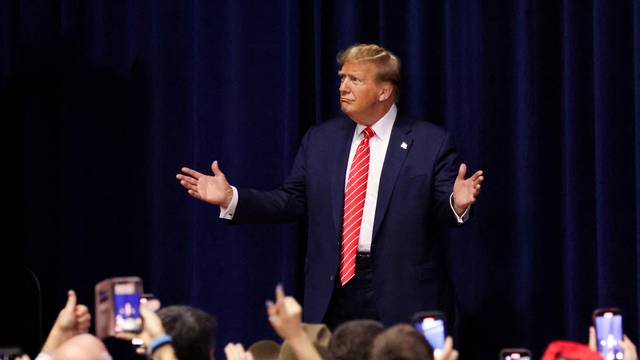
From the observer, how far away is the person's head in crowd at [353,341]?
2869mm

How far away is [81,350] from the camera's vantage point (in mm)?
2877

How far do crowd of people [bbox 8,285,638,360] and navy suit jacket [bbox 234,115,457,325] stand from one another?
5.03ft

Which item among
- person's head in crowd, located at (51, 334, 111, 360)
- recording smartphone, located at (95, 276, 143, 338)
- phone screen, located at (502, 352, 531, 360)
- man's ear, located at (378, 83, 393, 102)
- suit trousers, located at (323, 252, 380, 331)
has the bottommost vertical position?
suit trousers, located at (323, 252, 380, 331)

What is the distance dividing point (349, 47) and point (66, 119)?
1.57m

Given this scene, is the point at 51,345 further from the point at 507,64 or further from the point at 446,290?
the point at 507,64

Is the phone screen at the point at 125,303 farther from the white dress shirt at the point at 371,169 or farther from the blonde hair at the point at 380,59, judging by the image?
the blonde hair at the point at 380,59

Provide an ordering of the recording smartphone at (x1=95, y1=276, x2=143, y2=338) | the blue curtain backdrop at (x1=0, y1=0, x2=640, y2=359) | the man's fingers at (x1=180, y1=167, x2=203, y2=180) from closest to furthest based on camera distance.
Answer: the recording smartphone at (x1=95, y1=276, x2=143, y2=338)
the man's fingers at (x1=180, y1=167, x2=203, y2=180)
the blue curtain backdrop at (x1=0, y1=0, x2=640, y2=359)

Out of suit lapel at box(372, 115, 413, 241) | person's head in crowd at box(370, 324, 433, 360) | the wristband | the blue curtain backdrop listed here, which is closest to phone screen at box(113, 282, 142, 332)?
the wristband

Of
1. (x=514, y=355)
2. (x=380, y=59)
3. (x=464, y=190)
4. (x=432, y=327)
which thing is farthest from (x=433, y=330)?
(x=380, y=59)

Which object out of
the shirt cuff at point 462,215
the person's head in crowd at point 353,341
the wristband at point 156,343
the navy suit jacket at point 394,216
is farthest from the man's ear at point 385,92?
the wristband at point 156,343

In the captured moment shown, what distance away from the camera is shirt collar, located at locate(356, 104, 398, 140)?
483cm

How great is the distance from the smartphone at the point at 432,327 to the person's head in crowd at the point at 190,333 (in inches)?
23.7

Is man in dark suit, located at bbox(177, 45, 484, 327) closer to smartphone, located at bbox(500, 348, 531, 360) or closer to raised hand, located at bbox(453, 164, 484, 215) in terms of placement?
raised hand, located at bbox(453, 164, 484, 215)

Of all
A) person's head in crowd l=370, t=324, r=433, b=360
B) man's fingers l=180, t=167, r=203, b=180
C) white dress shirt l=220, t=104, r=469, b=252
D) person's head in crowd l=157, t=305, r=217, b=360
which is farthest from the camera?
white dress shirt l=220, t=104, r=469, b=252
